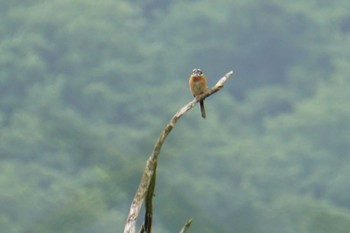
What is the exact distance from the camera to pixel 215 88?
5.05 metres

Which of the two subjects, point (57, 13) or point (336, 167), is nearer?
point (336, 167)

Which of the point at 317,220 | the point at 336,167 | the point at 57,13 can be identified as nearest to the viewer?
the point at 317,220

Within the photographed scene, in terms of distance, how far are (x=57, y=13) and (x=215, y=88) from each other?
1260 cm

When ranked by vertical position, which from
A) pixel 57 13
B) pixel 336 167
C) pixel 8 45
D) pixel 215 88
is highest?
pixel 57 13

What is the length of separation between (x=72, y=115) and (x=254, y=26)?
23.6 ft

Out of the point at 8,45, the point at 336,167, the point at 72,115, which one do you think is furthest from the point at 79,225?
the point at 8,45

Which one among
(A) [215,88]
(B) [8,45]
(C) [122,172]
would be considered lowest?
(C) [122,172]

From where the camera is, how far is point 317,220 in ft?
21.3

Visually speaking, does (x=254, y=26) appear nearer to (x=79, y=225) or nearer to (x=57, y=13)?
(x=57, y=13)

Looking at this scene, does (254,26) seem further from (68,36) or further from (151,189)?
(151,189)

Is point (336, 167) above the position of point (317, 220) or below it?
above

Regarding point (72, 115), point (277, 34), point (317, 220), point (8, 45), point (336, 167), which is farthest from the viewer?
point (277, 34)

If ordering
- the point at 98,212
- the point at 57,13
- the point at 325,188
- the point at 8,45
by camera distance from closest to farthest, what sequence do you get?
the point at 98,212, the point at 325,188, the point at 8,45, the point at 57,13

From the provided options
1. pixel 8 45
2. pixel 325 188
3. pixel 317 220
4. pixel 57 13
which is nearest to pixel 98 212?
pixel 317 220
